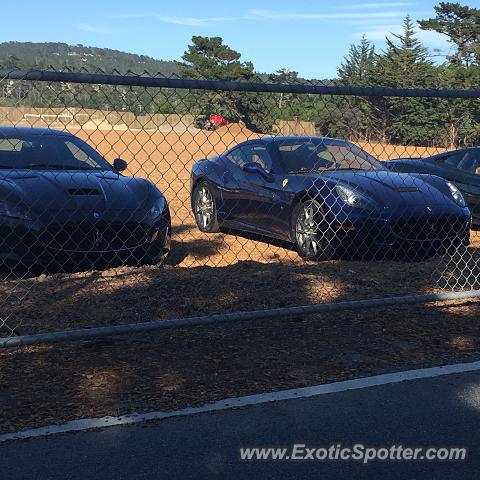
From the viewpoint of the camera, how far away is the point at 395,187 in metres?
8.41

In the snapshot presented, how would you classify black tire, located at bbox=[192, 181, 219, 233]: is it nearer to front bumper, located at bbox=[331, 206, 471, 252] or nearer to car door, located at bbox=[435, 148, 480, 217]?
front bumper, located at bbox=[331, 206, 471, 252]

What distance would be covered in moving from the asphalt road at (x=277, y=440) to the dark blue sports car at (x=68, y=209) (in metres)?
3.31

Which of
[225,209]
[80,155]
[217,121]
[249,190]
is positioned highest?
[217,121]

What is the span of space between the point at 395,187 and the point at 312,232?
Result: 0.98 m

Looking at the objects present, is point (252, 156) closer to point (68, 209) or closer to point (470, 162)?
point (68, 209)

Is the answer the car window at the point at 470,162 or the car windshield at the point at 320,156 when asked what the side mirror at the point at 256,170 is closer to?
the car windshield at the point at 320,156

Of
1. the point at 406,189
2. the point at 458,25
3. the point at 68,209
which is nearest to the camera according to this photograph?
the point at 68,209

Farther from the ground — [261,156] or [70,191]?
[261,156]

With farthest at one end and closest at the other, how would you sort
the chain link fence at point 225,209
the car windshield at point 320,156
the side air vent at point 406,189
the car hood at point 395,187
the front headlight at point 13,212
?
the car windshield at point 320,156 < the side air vent at point 406,189 < the car hood at point 395,187 < the front headlight at point 13,212 < the chain link fence at point 225,209

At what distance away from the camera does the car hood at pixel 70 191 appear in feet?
23.0

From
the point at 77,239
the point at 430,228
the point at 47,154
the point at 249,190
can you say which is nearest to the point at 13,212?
the point at 77,239

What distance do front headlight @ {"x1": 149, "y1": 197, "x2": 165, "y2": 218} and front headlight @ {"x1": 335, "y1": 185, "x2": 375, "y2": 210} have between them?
1.77 m

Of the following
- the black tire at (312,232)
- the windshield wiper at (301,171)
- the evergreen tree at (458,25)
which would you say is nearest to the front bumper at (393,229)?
the black tire at (312,232)

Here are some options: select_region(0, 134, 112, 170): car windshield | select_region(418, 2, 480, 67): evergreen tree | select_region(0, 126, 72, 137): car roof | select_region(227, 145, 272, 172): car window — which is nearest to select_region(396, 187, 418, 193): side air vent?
select_region(227, 145, 272, 172): car window
